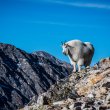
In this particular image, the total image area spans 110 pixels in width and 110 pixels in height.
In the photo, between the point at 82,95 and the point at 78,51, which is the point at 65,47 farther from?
the point at 82,95

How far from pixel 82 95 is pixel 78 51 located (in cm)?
1679

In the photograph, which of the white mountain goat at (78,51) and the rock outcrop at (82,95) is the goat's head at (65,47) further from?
the rock outcrop at (82,95)

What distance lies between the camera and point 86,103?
60.4 ft

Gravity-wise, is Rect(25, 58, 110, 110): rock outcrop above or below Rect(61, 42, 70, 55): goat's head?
below

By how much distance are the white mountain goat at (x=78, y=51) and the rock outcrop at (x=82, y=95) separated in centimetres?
1027

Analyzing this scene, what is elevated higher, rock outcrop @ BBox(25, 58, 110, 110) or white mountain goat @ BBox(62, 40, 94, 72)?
white mountain goat @ BBox(62, 40, 94, 72)

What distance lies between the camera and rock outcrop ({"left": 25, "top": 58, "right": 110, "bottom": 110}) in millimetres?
18500

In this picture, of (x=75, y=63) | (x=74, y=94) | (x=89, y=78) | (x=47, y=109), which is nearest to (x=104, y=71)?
(x=89, y=78)

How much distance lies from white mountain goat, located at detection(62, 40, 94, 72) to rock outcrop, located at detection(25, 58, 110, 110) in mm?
10265

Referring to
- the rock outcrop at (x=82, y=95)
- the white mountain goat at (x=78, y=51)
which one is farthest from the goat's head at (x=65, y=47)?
the rock outcrop at (x=82, y=95)

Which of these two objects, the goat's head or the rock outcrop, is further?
the goat's head

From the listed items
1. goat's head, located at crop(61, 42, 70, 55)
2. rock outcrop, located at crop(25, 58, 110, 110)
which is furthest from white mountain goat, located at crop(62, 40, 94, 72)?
rock outcrop, located at crop(25, 58, 110, 110)

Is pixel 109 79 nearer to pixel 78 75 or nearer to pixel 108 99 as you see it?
pixel 108 99

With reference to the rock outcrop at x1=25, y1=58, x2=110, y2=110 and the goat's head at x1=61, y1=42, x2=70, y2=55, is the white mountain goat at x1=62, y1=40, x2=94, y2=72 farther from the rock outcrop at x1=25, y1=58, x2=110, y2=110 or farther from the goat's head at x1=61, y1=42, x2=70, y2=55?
the rock outcrop at x1=25, y1=58, x2=110, y2=110
